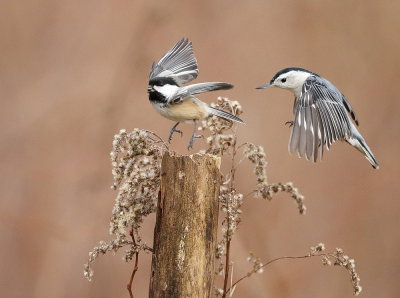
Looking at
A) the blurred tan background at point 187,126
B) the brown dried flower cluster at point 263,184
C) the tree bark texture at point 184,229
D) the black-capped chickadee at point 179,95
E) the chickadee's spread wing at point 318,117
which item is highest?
the blurred tan background at point 187,126

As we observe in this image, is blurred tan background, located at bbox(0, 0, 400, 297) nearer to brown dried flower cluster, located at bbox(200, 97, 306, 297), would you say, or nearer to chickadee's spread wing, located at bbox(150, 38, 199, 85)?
chickadee's spread wing, located at bbox(150, 38, 199, 85)

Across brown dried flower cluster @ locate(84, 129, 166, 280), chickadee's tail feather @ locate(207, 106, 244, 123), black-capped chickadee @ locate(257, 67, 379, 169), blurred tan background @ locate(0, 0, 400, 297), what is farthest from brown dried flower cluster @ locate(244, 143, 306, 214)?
blurred tan background @ locate(0, 0, 400, 297)

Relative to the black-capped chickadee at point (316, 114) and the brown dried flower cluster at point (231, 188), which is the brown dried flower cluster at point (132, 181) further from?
the black-capped chickadee at point (316, 114)

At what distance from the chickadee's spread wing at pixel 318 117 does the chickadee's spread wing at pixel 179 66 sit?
41cm

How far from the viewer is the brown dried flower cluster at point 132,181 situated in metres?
2.12

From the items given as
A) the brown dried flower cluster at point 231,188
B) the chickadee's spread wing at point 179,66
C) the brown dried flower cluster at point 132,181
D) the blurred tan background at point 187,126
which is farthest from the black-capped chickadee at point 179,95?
the blurred tan background at point 187,126

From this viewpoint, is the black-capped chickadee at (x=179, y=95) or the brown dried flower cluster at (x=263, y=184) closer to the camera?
the brown dried flower cluster at (x=263, y=184)

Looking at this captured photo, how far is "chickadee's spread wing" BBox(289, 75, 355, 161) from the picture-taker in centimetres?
276

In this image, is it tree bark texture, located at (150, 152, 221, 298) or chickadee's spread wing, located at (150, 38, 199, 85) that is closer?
tree bark texture, located at (150, 152, 221, 298)

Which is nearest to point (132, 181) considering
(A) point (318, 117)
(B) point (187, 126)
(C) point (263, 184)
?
(C) point (263, 184)

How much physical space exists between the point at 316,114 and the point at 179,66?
548mm

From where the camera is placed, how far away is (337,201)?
13.6ft

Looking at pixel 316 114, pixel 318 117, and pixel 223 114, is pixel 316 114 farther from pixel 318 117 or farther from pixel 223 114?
pixel 223 114

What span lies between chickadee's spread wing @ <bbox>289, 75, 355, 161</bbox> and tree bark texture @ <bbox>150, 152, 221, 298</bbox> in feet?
1.98
